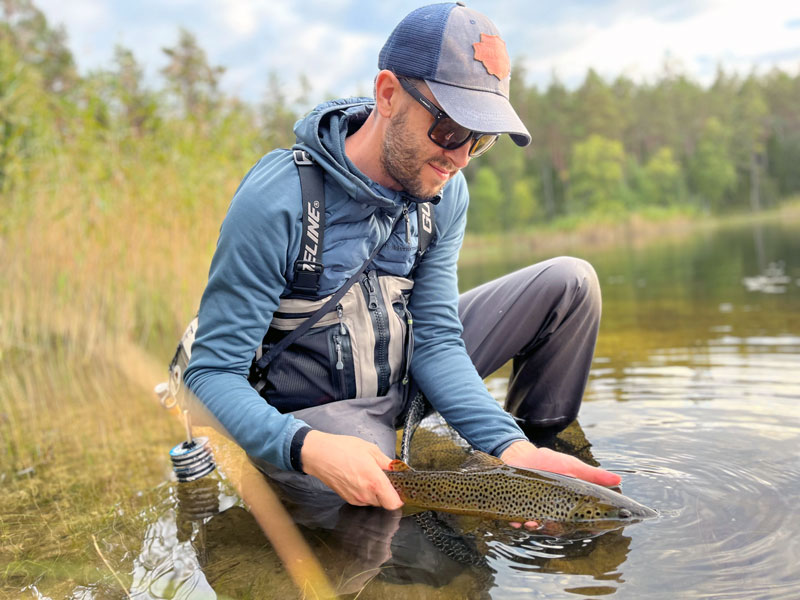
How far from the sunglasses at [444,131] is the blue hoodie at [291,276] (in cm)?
38

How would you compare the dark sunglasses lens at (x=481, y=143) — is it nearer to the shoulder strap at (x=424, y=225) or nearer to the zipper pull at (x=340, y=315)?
the shoulder strap at (x=424, y=225)

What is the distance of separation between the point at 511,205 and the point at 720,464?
210 feet

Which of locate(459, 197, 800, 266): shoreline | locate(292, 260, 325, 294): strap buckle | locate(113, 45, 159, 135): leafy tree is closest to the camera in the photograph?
locate(292, 260, 325, 294): strap buckle

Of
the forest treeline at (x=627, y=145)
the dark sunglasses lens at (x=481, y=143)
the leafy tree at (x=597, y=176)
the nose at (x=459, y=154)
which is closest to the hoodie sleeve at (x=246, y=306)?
the nose at (x=459, y=154)

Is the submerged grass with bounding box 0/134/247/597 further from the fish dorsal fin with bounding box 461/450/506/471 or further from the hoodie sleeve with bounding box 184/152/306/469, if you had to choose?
the fish dorsal fin with bounding box 461/450/506/471

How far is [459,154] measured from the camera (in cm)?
269

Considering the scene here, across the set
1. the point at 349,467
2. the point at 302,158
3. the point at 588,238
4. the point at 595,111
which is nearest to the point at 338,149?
the point at 302,158

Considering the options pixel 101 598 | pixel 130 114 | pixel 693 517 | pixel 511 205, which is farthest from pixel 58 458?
pixel 511 205

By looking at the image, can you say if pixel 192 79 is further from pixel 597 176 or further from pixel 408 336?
pixel 597 176

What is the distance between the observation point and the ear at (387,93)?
8.74 ft

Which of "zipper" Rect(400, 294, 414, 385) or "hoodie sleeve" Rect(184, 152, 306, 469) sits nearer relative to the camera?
"hoodie sleeve" Rect(184, 152, 306, 469)

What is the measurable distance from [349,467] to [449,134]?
1.38 m

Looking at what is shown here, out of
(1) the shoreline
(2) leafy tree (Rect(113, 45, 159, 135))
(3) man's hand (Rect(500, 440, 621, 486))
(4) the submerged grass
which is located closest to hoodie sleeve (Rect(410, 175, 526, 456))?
(3) man's hand (Rect(500, 440, 621, 486))

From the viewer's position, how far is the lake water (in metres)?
2.17
